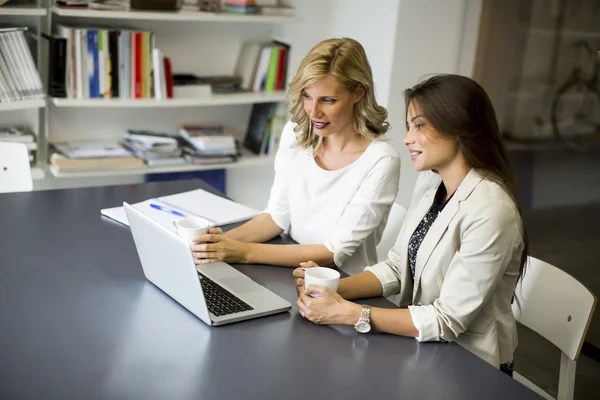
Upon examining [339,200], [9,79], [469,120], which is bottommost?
[339,200]

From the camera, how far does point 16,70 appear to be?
3.38m

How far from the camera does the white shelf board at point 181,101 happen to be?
350cm

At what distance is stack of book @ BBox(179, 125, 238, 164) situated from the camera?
3.86m

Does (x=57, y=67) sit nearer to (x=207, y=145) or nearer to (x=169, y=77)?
(x=169, y=77)

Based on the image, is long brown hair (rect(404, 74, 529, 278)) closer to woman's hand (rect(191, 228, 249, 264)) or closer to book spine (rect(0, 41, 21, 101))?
woman's hand (rect(191, 228, 249, 264))

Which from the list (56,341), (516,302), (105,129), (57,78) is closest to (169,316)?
(56,341)

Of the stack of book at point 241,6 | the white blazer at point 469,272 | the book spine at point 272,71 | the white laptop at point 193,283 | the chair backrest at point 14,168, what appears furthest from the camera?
the book spine at point 272,71

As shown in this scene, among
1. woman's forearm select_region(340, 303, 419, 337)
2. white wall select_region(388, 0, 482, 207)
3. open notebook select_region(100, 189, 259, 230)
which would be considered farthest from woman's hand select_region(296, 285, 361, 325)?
white wall select_region(388, 0, 482, 207)

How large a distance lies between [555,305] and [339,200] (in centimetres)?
70

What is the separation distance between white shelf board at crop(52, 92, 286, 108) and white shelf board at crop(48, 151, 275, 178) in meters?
0.30

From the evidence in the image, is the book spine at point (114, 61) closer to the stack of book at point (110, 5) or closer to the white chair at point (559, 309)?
the stack of book at point (110, 5)

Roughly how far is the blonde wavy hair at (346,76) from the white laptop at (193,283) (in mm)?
625

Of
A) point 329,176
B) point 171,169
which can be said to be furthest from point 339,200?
point 171,169

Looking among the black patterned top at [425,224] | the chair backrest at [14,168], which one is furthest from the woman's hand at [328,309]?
the chair backrest at [14,168]
